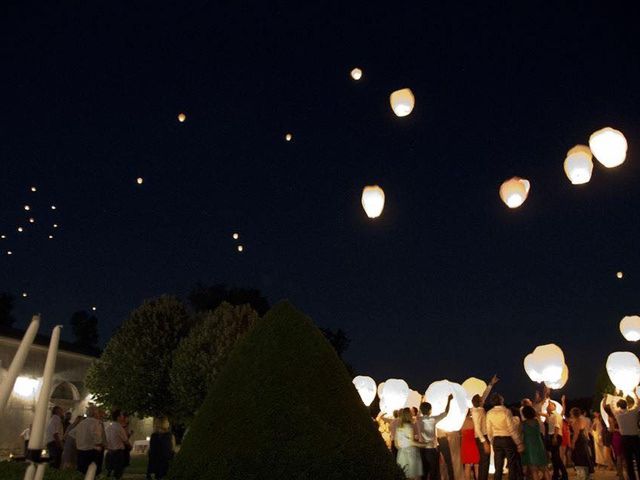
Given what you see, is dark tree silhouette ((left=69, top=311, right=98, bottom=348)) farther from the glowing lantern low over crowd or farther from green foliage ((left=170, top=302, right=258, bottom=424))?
the glowing lantern low over crowd

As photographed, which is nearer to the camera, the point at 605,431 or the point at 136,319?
the point at 605,431

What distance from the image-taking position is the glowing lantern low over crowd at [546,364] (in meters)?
16.4

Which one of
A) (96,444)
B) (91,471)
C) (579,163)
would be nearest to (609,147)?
(579,163)

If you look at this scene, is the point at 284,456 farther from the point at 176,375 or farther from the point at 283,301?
the point at 176,375

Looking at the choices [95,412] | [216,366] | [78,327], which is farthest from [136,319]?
[78,327]

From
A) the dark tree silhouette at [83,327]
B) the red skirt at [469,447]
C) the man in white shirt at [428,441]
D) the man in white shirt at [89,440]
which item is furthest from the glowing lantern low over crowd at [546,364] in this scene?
the dark tree silhouette at [83,327]

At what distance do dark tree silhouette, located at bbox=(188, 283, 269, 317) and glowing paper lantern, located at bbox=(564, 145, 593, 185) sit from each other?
44.8 meters

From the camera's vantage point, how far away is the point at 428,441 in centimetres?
1228

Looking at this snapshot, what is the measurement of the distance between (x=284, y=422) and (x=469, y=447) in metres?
8.58

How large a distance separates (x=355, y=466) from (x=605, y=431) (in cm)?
1364

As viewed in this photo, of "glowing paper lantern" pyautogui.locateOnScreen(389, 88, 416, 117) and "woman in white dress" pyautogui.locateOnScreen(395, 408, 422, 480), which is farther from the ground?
"glowing paper lantern" pyautogui.locateOnScreen(389, 88, 416, 117)

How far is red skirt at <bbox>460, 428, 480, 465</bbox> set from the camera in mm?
14094

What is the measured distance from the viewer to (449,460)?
14422 mm

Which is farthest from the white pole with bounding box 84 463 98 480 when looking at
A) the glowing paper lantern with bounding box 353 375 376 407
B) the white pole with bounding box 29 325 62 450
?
the glowing paper lantern with bounding box 353 375 376 407
